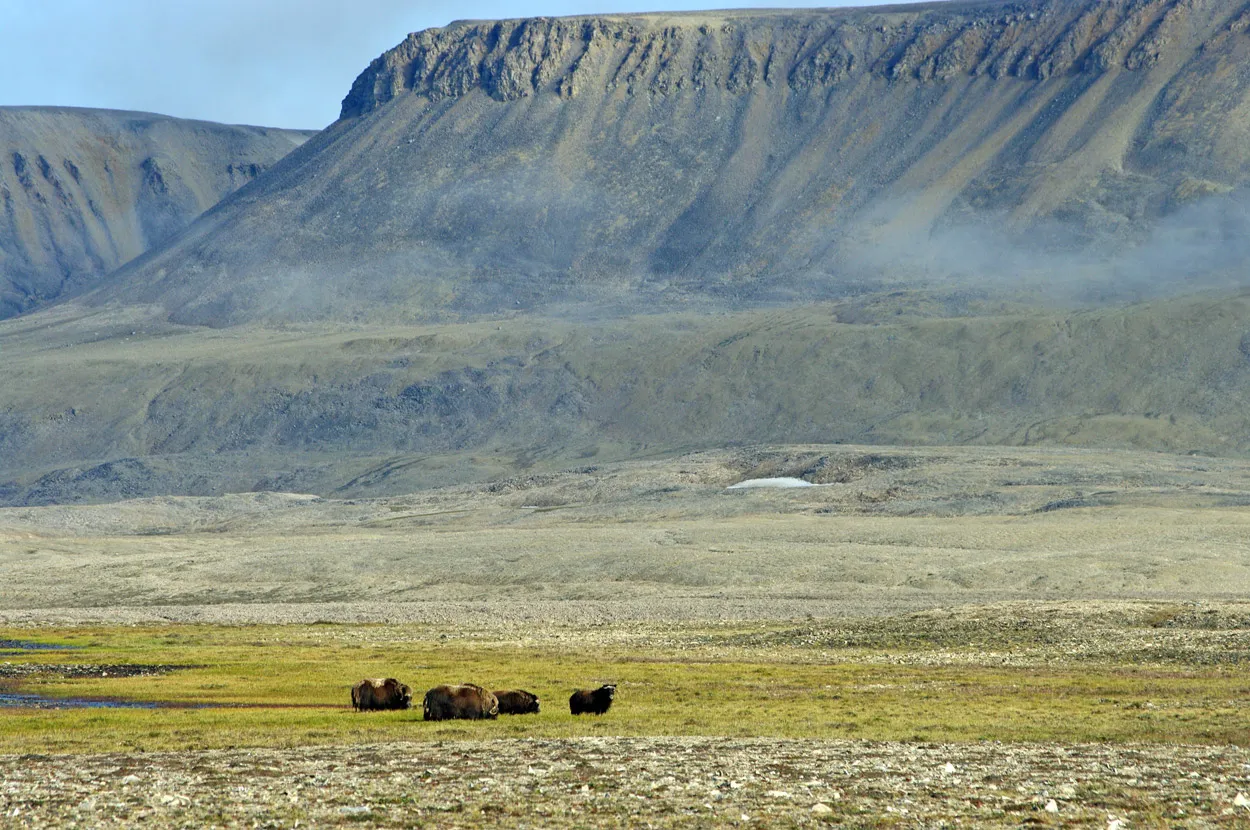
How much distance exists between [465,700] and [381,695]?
3385 millimetres

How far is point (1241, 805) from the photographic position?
18141 millimetres

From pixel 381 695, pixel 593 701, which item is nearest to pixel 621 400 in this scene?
pixel 381 695

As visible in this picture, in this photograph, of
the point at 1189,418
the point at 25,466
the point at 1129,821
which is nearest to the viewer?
the point at 1129,821

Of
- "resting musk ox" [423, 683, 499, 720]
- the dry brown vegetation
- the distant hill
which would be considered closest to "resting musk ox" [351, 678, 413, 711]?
the dry brown vegetation

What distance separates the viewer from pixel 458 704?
27906mm

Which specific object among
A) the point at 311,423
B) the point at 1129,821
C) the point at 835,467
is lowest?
the point at 1129,821

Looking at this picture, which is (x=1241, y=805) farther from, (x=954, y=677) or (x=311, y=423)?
(x=311, y=423)

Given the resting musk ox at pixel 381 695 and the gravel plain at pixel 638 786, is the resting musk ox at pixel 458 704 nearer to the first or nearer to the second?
the resting musk ox at pixel 381 695

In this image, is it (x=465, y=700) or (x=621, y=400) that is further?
(x=621, y=400)

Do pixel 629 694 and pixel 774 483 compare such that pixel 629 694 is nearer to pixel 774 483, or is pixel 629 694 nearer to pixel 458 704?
pixel 458 704

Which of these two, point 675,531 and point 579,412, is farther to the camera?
point 579,412

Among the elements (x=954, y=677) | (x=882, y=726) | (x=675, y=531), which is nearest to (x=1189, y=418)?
(x=675, y=531)

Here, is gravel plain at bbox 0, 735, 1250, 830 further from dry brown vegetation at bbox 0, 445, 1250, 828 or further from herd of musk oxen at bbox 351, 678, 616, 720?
herd of musk oxen at bbox 351, 678, 616, 720

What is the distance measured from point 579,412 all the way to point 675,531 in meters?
85.4
